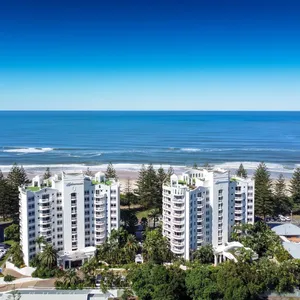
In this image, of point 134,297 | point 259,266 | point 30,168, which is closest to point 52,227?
point 134,297

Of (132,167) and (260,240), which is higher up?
(132,167)

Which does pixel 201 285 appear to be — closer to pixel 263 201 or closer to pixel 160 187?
pixel 263 201

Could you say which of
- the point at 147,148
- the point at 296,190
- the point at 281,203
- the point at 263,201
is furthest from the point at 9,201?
the point at 147,148

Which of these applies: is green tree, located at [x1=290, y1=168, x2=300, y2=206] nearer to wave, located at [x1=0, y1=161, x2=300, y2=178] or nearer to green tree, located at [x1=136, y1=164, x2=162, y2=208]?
green tree, located at [x1=136, y1=164, x2=162, y2=208]

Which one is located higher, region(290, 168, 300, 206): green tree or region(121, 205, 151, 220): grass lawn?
region(290, 168, 300, 206): green tree

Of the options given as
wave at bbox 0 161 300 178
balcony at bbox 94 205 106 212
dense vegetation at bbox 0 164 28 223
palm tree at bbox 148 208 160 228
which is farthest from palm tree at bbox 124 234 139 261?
wave at bbox 0 161 300 178

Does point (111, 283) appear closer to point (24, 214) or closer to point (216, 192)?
point (24, 214)

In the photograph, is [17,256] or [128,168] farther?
[128,168]
